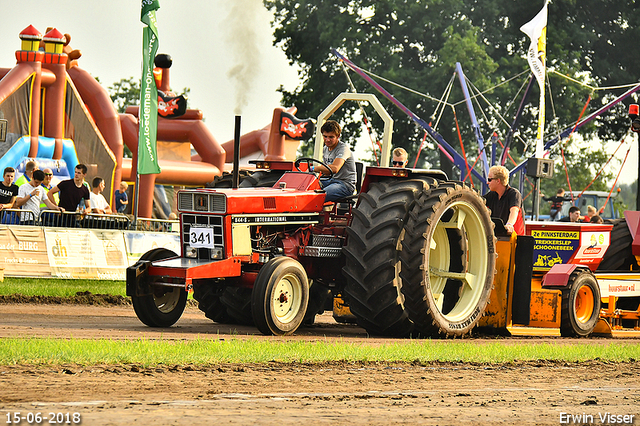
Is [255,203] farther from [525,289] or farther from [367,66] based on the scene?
[367,66]

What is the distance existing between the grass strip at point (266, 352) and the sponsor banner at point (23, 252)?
7649mm

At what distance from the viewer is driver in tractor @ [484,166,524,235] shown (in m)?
10.6

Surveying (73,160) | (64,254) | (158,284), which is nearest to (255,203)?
(158,284)

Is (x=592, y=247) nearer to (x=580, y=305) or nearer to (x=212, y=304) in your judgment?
(x=580, y=305)

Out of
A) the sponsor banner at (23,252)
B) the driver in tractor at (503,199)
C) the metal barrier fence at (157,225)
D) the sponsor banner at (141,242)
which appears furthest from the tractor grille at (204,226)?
the metal barrier fence at (157,225)

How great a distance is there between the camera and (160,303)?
9.38m

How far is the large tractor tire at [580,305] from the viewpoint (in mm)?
10438

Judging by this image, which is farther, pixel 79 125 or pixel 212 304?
pixel 79 125

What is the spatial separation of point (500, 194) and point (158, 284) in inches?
170

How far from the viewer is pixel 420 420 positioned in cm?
488

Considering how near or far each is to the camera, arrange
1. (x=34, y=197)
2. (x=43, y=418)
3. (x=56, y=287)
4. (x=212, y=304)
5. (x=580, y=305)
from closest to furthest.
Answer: (x=43, y=418)
(x=212, y=304)
(x=580, y=305)
(x=56, y=287)
(x=34, y=197)

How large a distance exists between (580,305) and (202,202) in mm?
4850

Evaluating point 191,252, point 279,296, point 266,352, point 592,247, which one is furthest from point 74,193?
point 266,352

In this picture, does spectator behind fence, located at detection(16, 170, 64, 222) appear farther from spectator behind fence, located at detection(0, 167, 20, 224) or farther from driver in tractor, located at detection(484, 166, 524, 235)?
driver in tractor, located at detection(484, 166, 524, 235)
